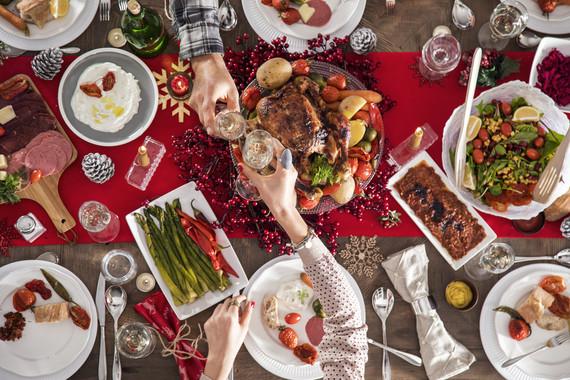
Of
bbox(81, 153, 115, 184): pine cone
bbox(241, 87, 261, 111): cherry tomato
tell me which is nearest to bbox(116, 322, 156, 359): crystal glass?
bbox(81, 153, 115, 184): pine cone

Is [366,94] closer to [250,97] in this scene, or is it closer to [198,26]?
[250,97]

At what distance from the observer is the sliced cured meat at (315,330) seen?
7.48ft

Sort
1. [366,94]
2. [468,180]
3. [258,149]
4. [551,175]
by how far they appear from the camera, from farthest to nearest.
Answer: [468,180] < [366,94] < [551,175] < [258,149]

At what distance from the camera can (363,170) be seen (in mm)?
2051

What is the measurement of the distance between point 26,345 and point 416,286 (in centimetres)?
170

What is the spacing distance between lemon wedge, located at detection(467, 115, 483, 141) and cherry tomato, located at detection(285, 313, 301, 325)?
104 cm

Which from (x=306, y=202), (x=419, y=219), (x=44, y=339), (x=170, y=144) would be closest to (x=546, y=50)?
(x=419, y=219)

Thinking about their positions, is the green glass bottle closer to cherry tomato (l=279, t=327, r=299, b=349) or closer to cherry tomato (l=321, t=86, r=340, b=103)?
cherry tomato (l=321, t=86, r=340, b=103)

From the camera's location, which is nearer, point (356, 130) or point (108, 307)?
point (356, 130)

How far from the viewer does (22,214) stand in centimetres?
232

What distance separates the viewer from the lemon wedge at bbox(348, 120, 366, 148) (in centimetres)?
202

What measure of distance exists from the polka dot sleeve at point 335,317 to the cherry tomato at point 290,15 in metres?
0.97

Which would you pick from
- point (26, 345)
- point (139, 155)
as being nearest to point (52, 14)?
point (139, 155)

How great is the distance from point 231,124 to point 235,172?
310 mm
